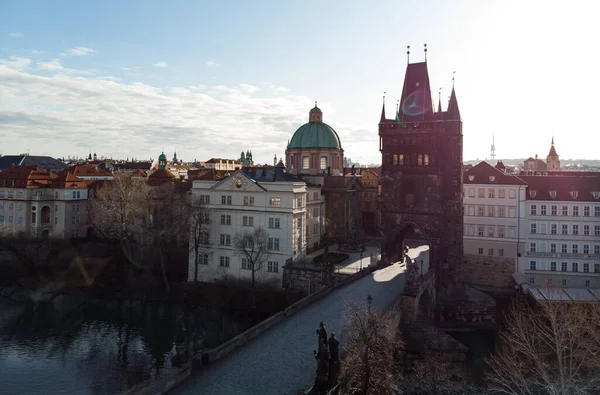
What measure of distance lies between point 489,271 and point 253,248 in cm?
2503

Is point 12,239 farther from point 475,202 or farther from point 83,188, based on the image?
point 475,202

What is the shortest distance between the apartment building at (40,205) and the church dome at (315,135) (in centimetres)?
2929

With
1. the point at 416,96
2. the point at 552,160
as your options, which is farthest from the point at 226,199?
the point at 552,160

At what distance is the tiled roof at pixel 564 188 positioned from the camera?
47.4 meters


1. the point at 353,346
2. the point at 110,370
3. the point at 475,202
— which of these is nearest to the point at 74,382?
the point at 110,370

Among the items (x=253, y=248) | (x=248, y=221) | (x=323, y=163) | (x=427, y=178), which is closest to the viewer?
(x=427, y=178)

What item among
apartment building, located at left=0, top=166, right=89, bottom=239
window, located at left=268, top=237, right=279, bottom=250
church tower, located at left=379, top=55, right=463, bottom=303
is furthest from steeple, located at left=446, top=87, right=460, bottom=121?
apartment building, located at left=0, top=166, right=89, bottom=239

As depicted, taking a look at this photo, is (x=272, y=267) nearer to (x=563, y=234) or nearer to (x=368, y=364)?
(x=368, y=364)

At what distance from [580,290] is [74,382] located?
42.8m

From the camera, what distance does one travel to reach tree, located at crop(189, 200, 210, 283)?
153 ft

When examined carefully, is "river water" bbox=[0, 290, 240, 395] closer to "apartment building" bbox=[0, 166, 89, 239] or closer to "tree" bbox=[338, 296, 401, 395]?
"tree" bbox=[338, 296, 401, 395]

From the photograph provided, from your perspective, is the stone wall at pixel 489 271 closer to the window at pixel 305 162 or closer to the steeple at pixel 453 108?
the steeple at pixel 453 108

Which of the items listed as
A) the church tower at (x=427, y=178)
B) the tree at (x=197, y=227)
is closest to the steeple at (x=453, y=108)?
the church tower at (x=427, y=178)

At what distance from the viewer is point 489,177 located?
167 ft
